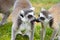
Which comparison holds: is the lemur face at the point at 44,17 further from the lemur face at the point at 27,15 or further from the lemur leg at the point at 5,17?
the lemur leg at the point at 5,17

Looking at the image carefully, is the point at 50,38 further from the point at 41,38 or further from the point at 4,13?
the point at 4,13

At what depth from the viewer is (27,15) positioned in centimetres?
738

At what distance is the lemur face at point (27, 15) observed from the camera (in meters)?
7.35

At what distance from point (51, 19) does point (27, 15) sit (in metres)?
0.79

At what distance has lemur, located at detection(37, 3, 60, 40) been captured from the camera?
24.6 ft

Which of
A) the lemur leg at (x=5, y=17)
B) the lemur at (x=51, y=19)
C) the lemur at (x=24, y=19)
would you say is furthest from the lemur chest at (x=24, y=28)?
the lemur leg at (x=5, y=17)

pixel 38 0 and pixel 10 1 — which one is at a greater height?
pixel 38 0

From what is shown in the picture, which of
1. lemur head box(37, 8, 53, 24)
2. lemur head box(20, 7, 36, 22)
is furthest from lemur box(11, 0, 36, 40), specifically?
lemur head box(37, 8, 53, 24)

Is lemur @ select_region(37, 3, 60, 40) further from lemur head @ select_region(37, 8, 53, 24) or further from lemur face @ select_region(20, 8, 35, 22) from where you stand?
lemur face @ select_region(20, 8, 35, 22)

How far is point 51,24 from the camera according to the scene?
26.3ft

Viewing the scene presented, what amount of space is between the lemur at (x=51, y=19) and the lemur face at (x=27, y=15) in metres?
0.22

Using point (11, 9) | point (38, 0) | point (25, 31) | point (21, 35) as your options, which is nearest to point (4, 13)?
point (11, 9)

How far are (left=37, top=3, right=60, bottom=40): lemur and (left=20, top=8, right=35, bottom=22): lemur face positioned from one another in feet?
0.72

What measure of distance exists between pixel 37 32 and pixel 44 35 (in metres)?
0.63
